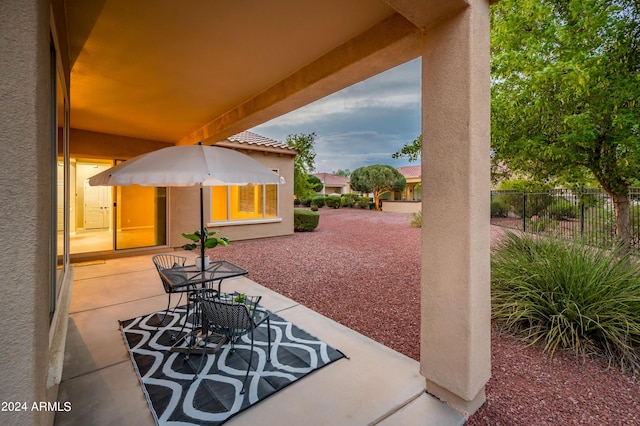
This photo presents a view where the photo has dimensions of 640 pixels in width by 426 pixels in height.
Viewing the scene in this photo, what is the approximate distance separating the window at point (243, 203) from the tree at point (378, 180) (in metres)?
18.3

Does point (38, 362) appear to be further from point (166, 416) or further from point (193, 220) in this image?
point (193, 220)

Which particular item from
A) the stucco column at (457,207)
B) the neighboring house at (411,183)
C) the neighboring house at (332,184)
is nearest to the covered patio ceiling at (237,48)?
the stucco column at (457,207)

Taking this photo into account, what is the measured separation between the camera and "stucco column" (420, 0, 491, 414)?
2.38m

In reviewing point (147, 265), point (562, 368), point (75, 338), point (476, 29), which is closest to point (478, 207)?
point (476, 29)

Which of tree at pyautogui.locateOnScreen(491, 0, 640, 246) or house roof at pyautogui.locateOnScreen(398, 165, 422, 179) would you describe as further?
house roof at pyautogui.locateOnScreen(398, 165, 422, 179)

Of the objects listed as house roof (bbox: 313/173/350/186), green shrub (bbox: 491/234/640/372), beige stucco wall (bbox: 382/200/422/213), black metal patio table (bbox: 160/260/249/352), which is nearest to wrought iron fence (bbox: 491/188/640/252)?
green shrub (bbox: 491/234/640/372)

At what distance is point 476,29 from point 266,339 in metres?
3.93

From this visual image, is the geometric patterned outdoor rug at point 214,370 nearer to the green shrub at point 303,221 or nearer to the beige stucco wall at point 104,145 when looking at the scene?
the beige stucco wall at point 104,145

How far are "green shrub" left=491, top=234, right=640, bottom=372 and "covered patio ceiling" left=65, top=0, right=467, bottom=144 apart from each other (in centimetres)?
345

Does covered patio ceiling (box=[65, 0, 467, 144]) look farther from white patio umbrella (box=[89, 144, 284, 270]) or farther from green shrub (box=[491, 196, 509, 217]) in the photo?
green shrub (box=[491, 196, 509, 217])

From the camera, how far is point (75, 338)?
3.73 m

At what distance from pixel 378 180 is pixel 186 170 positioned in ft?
87.4

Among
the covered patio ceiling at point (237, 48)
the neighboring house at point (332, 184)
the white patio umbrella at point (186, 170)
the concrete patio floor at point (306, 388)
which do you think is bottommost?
the concrete patio floor at point (306, 388)

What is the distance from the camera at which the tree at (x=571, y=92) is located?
188 inches
